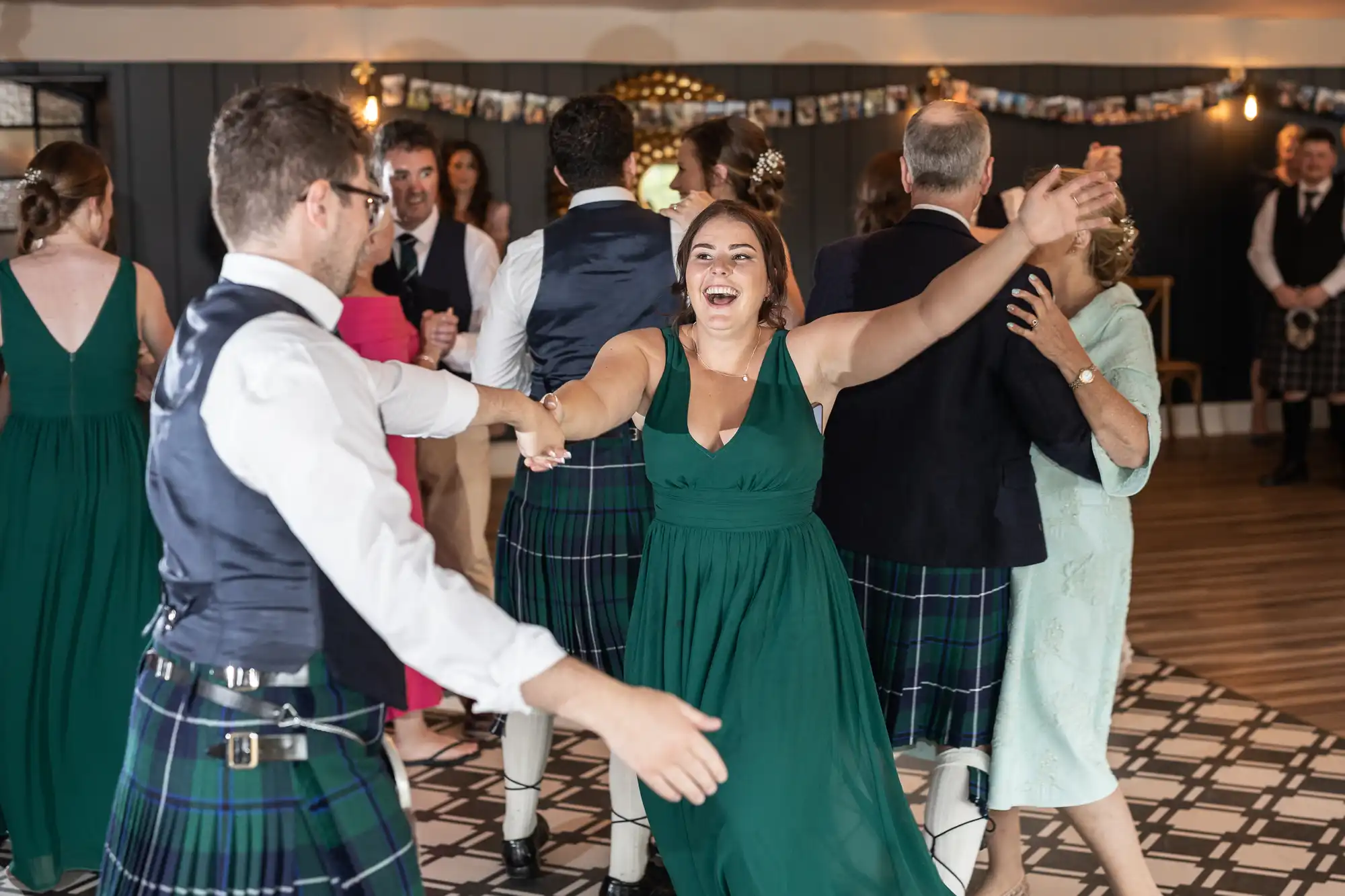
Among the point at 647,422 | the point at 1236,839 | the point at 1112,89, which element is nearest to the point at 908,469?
the point at 647,422

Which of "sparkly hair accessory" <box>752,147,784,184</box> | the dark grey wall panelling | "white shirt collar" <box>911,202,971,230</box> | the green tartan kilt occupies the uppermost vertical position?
the dark grey wall panelling

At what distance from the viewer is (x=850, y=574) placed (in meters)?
2.94

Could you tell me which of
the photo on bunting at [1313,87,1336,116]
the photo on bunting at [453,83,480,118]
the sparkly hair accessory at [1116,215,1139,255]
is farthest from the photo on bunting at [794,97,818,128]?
the sparkly hair accessory at [1116,215,1139,255]

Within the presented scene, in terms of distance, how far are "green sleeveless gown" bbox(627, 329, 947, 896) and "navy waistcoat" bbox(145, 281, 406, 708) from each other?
0.88m

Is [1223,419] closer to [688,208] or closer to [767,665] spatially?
[688,208]

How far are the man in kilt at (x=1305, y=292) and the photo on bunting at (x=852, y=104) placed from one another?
96.7 inches

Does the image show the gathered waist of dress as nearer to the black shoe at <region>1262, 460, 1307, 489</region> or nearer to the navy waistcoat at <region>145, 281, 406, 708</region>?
the navy waistcoat at <region>145, 281, 406, 708</region>

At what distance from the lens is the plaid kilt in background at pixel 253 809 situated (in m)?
1.66

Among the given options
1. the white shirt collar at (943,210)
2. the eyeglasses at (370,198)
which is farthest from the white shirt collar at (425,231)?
the eyeglasses at (370,198)

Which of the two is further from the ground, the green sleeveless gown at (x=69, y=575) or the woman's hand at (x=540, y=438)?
the woman's hand at (x=540, y=438)

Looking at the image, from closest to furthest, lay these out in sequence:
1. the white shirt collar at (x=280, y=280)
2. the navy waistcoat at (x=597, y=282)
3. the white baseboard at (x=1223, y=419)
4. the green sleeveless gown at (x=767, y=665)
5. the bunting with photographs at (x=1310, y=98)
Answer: the white shirt collar at (x=280, y=280) → the green sleeveless gown at (x=767, y=665) → the navy waistcoat at (x=597, y=282) → the bunting with photographs at (x=1310, y=98) → the white baseboard at (x=1223, y=419)

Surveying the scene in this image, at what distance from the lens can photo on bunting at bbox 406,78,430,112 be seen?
850cm

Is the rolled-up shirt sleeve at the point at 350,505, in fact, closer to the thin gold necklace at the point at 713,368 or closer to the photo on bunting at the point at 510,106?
the thin gold necklace at the point at 713,368

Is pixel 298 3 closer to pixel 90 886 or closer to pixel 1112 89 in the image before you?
pixel 1112 89
